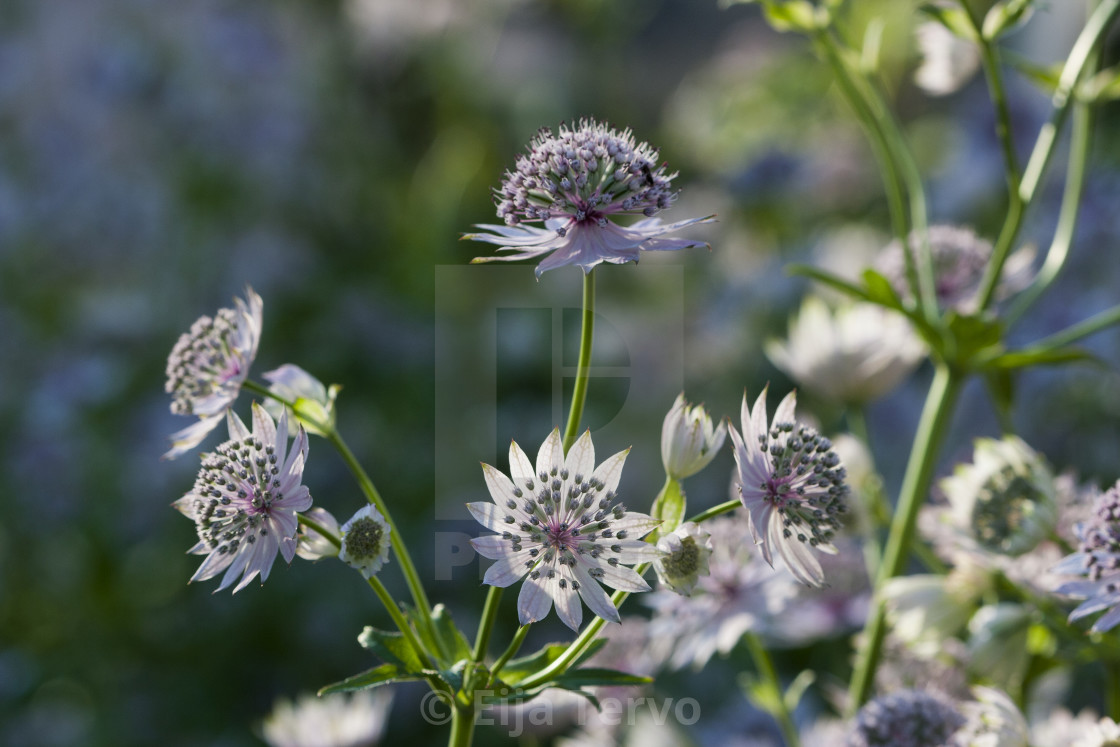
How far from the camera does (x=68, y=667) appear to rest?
5.21 ft

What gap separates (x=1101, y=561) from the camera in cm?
58

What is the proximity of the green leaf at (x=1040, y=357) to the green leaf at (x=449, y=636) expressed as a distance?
0.44 metres

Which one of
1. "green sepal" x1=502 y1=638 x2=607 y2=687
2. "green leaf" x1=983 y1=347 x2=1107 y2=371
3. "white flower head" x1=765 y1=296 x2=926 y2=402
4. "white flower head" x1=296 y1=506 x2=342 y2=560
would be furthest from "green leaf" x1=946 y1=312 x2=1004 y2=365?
"white flower head" x1=296 y1=506 x2=342 y2=560

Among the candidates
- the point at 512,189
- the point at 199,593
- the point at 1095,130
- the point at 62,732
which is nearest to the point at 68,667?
the point at 62,732

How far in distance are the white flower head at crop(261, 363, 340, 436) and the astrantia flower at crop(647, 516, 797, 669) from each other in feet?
0.98

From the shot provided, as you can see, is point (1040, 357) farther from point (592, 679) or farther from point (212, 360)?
point (212, 360)

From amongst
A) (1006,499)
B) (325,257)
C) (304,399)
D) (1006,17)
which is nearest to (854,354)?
(1006,499)

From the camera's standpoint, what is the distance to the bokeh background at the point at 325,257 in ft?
5.42

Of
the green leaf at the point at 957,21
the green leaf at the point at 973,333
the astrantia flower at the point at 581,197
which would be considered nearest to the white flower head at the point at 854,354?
the green leaf at the point at 973,333

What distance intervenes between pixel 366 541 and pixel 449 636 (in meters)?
0.11

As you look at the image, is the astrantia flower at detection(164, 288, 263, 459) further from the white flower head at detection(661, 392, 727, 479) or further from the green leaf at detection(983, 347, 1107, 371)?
the green leaf at detection(983, 347, 1107, 371)

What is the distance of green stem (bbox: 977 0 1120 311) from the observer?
28.3 inches

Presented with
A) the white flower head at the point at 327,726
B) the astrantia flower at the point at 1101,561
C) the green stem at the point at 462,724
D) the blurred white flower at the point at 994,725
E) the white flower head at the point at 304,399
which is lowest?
the white flower head at the point at 327,726

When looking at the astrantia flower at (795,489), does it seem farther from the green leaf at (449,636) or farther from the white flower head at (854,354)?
the white flower head at (854,354)
